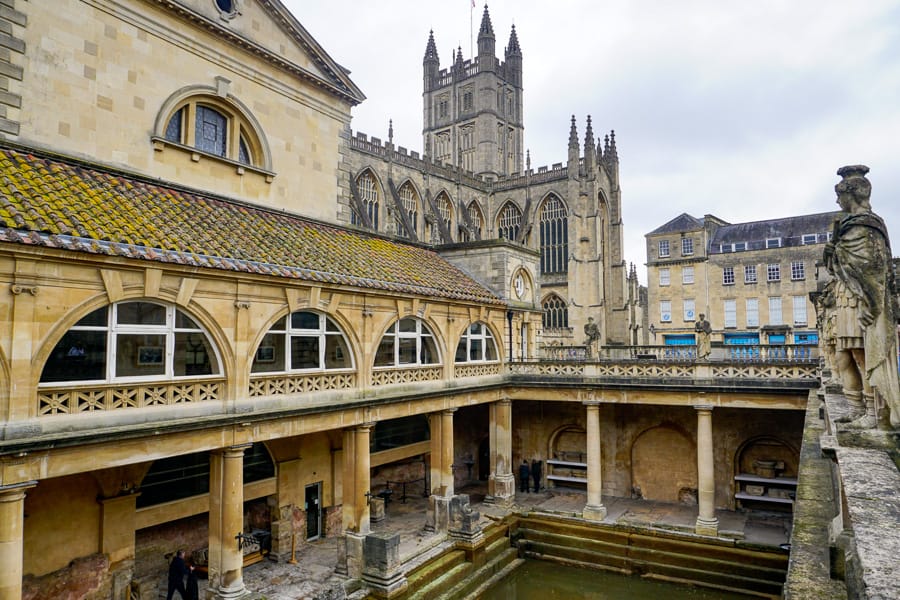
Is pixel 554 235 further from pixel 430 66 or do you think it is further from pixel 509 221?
pixel 430 66

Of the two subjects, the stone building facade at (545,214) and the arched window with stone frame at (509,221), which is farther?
the arched window with stone frame at (509,221)

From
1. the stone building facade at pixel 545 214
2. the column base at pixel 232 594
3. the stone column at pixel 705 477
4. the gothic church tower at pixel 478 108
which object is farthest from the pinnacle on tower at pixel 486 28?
the column base at pixel 232 594

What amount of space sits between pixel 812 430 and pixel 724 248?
123 feet

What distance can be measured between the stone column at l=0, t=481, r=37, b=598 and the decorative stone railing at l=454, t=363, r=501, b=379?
13.2 m

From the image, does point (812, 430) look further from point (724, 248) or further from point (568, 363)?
point (724, 248)

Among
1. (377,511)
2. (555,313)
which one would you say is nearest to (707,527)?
(377,511)

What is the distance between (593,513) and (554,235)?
31.8 metres

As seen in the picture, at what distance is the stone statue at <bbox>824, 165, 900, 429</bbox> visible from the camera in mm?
5641

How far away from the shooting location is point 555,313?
4953 cm

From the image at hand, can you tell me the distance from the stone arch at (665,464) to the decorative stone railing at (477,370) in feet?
24.1

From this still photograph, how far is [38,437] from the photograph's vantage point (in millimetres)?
9273

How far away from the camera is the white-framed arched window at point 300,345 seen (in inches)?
570

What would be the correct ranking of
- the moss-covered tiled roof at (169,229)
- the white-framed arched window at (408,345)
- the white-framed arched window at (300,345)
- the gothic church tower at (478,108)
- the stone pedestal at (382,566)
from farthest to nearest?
the gothic church tower at (478,108)
the white-framed arched window at (408,345)
the stone pedestal at (382,566)
the white-framed arched window at (300,345)
the moss-covered tiled roof at (169,229)

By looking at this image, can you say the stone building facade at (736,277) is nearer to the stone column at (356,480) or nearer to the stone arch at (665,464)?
the stone arch at (665,464)
